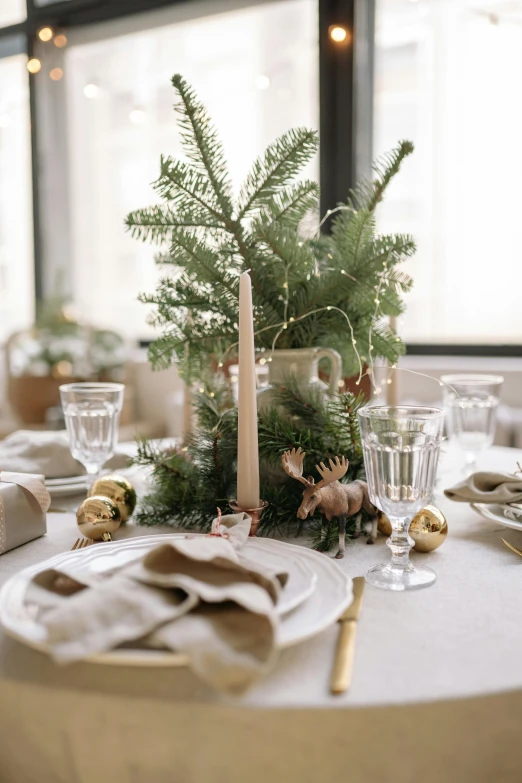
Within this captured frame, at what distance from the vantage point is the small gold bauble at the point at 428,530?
79 cm

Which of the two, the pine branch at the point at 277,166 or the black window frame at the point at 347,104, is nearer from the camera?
the pine branch at the point at 277,166

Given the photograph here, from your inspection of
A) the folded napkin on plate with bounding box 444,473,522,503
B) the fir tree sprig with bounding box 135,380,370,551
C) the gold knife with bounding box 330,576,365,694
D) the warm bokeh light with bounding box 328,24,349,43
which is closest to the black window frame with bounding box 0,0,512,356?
the warm bokeh light with bounding box 328,24,349,43

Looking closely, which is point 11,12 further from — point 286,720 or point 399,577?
point 286,720

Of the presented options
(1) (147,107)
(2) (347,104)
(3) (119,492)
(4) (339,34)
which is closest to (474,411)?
(3) (119,492)

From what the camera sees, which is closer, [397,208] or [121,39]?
[397,208]

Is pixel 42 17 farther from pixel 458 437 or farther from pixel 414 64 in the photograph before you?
pixel 458 437

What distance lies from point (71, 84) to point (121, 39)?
44cm

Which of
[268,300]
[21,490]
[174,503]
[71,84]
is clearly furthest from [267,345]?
[71,84]

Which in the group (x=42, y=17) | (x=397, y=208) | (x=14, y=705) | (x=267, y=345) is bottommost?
(x=14, y=705)

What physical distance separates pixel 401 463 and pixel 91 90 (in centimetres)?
403

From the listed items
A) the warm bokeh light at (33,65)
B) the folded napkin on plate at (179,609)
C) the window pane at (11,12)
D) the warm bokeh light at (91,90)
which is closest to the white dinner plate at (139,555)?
the folded napkin on plate at (179,609)

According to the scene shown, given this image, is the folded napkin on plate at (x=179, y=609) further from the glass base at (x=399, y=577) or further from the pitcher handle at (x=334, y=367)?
the pitcher handle at (x=334, y=367)

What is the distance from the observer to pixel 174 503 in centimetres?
90

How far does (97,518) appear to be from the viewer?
83 cm
